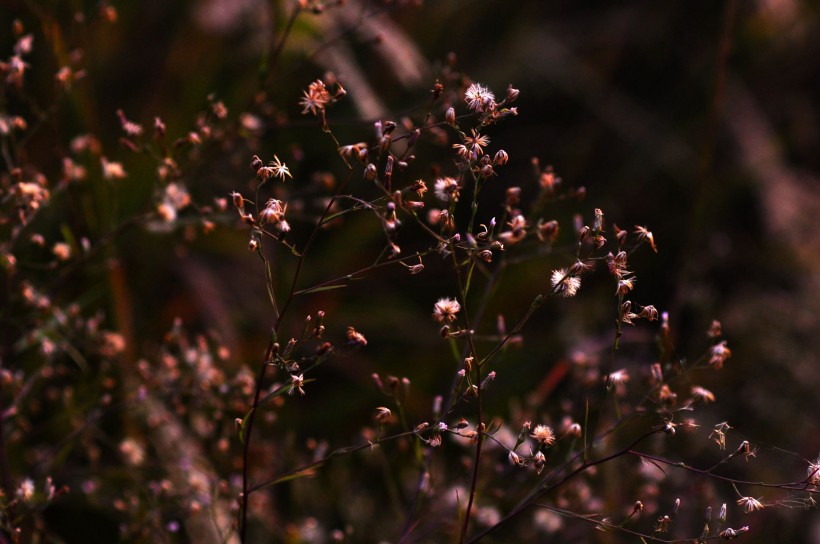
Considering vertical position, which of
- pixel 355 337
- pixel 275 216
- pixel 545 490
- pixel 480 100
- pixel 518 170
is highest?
pixel 480 100

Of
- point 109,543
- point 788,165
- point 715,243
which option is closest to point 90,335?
point 109,543

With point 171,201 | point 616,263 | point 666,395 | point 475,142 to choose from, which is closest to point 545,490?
point 666,395

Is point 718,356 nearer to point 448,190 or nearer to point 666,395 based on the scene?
point 666,395

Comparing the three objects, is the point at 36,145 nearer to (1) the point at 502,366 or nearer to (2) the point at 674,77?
(1) the point at 502,366

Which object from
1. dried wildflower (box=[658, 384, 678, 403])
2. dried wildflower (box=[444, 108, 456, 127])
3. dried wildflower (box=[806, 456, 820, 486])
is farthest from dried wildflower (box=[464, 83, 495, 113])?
dried wildflower (box=[806, 456, 820, 486])

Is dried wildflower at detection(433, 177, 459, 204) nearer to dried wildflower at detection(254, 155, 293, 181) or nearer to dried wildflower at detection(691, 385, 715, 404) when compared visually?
dried wildflower at detection(254, 155, 293, 181)

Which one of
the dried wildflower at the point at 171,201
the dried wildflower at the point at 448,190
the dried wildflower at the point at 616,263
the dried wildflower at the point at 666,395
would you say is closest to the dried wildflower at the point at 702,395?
the dried wildflower at the point at 666,395

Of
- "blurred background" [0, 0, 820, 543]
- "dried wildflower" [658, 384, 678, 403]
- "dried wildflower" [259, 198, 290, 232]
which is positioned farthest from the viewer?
"blurred background" [0, 0, 820, 543]

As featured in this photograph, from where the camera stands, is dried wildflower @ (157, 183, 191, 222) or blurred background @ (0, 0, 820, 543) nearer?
dried wildflower @ (157, 183, 191, 222)

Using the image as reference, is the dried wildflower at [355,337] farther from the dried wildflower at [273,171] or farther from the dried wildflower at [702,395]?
the dried wildflower at [702,395]
